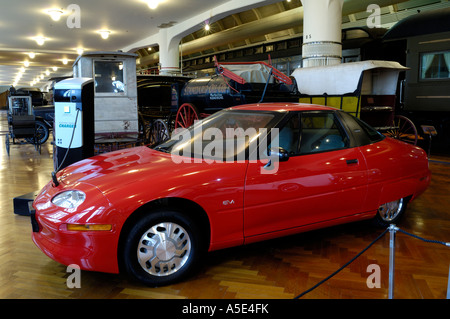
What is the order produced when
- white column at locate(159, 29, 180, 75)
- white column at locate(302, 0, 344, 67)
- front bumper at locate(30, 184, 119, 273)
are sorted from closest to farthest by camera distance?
front bumper at locate(30, 184, 119, 273) → white column at locate(302, 0, 344, 67) → white column at locate(159, 29, 180, 75)

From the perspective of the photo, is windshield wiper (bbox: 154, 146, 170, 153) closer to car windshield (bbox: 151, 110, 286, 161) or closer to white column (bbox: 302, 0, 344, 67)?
car windshield (bbox: 151, 110, 286, 161)

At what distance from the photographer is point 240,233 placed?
268 centimetres

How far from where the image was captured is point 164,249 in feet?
8.05

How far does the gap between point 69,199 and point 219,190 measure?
98 centimetres

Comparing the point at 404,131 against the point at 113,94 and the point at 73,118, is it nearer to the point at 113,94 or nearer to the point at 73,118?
the point at 113,94

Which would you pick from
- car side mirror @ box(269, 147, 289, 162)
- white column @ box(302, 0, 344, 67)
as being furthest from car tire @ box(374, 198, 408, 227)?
white column @ box(302, 0, 344, 67)

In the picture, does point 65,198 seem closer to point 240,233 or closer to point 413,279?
point 240,233

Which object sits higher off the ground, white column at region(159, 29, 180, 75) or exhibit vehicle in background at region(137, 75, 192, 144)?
white column at region(159, 29, 180, 75)

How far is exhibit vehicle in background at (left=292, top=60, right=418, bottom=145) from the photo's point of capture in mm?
6223

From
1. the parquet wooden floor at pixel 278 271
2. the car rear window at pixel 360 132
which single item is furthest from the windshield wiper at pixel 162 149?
the car rear window at pixel 360 132

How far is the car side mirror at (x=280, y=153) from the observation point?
8.76 feet

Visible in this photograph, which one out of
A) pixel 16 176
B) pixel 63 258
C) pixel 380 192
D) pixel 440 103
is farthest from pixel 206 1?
pixel 63 258

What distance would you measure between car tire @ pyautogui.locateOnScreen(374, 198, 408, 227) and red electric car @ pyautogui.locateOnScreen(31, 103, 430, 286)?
0.05 ft

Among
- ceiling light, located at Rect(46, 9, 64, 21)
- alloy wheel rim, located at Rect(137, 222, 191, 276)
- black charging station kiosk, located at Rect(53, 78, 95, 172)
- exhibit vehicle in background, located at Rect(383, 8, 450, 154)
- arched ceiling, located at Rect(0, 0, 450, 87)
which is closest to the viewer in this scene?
alloy wheel rim, located at Rect(137, 222, 191, 276)
